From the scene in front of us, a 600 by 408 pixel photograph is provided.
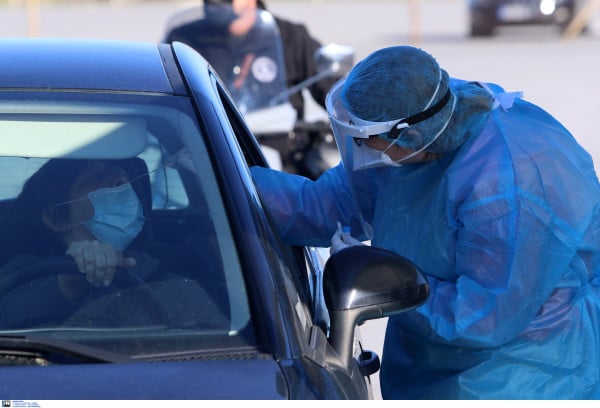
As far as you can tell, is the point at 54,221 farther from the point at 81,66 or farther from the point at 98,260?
the point at 81,66

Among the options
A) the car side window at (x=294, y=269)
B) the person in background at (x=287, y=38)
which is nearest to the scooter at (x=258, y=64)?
the person in background at (x=287, y=38)

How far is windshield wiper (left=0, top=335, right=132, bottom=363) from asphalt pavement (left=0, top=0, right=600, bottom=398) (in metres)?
3.24

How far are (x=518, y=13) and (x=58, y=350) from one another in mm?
20332

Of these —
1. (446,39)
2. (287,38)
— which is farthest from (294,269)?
(446,39)

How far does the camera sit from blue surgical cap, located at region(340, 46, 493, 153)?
294cm

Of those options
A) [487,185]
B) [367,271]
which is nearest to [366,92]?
[487,185]

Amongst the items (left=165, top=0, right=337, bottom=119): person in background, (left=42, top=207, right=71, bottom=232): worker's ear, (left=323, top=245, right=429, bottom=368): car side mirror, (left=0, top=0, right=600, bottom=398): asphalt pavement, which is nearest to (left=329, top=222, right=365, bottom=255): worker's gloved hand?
(left=323, top=245, right=429, bottom=368): car side mirror

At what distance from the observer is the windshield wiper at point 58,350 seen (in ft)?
7.61

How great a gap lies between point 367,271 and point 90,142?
0.79 meters

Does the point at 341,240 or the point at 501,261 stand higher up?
the point at 501,261

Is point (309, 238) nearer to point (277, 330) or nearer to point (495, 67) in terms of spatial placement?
point (277, 330)

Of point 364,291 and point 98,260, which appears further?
point 98,260

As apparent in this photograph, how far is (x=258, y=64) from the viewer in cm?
738
